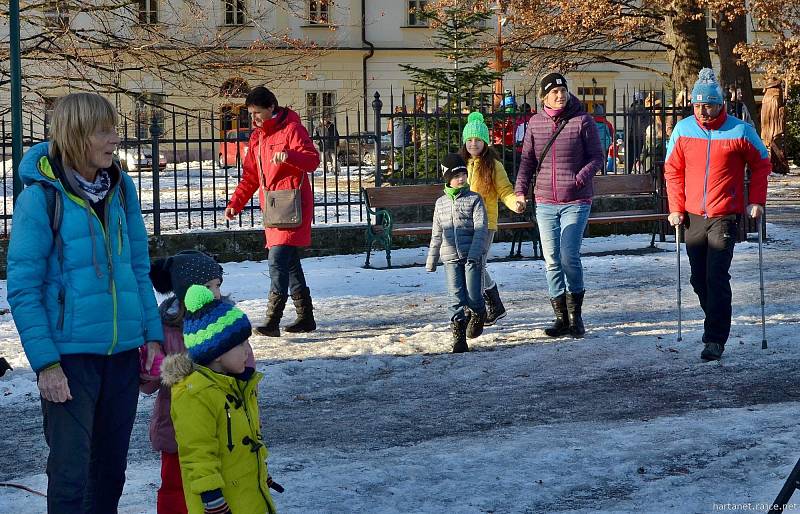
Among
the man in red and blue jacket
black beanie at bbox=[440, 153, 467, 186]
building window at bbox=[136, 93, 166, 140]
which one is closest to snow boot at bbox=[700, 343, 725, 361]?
the man in red and blue jacket

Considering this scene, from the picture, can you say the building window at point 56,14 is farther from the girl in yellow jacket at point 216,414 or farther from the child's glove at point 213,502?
the child's glove at point 213,502

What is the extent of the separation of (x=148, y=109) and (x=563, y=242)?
7584 millimetres

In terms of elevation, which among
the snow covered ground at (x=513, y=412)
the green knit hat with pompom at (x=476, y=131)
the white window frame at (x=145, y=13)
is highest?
the white window frame at (x=145, y=13)

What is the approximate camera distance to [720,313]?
26.6ft

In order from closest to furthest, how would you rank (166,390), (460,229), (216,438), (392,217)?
(216,438) < (166,390) < (460,229) < (392,217)

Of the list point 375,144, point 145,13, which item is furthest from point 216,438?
point 145,13

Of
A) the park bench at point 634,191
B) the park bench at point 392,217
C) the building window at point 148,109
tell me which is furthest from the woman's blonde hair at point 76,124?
the park bench at point 634,191

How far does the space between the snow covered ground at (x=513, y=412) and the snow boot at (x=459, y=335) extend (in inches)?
4.0

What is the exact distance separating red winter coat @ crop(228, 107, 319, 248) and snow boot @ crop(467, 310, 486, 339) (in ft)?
4.36

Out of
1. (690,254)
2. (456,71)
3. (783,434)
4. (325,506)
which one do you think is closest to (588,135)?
(690,254)

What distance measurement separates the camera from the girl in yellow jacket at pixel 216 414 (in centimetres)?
384

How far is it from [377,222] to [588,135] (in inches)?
198

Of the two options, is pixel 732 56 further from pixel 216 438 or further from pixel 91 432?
pixel 216 438

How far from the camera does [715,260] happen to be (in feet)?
26.5
